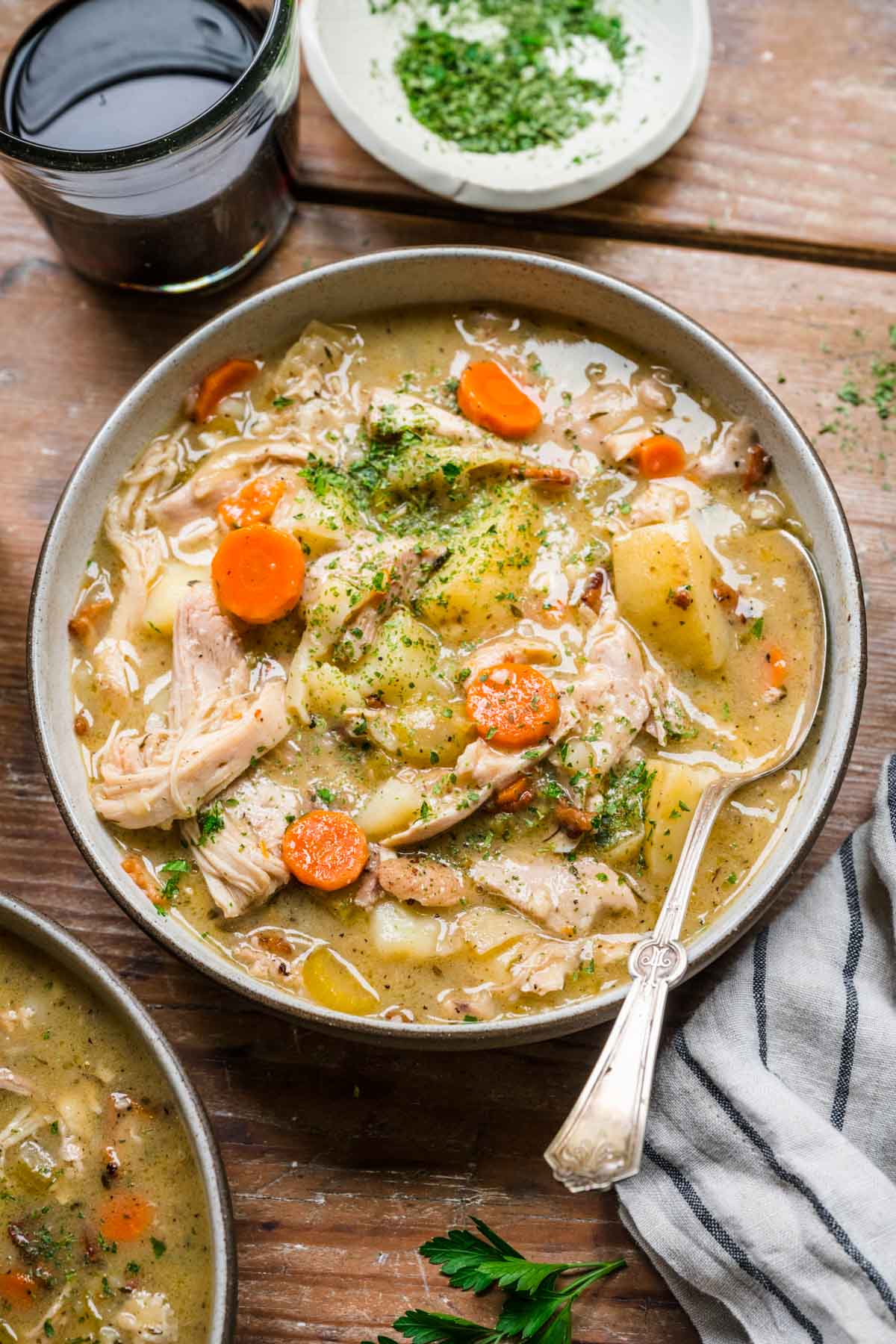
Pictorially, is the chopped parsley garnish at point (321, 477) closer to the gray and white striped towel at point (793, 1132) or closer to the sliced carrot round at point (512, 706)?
the sliced carrot round at point (512, 706)

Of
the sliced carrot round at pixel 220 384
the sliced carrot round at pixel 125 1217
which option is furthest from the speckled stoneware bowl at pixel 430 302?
the sliced carrot round at pixel 125 1217

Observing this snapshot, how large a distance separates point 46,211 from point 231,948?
193 centimetres

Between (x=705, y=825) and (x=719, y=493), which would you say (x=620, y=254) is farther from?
(x=705, y=825)

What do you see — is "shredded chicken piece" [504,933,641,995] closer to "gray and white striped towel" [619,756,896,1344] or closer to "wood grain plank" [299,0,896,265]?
"gray and white striped towel" [619,756,896,1344]

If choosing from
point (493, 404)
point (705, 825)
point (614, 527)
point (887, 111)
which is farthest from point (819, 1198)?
point (887, 111)

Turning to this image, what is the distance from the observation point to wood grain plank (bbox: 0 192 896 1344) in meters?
3.03

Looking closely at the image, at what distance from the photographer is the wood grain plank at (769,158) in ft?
11.9

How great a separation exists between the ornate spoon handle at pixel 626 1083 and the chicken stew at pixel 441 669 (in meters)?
0.17

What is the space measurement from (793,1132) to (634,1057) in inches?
21.6

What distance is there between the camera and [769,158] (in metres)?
3.66

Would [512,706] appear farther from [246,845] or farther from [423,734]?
[246,845]

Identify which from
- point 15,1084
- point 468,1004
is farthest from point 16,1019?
point 468,1004

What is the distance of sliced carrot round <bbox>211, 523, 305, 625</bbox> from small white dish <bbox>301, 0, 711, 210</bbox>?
1.22m

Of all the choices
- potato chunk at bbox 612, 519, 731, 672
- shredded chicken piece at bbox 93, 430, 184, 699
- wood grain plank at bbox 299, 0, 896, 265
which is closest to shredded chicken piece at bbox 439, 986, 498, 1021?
potato chunk at bbox 612, 519, 731, 672
